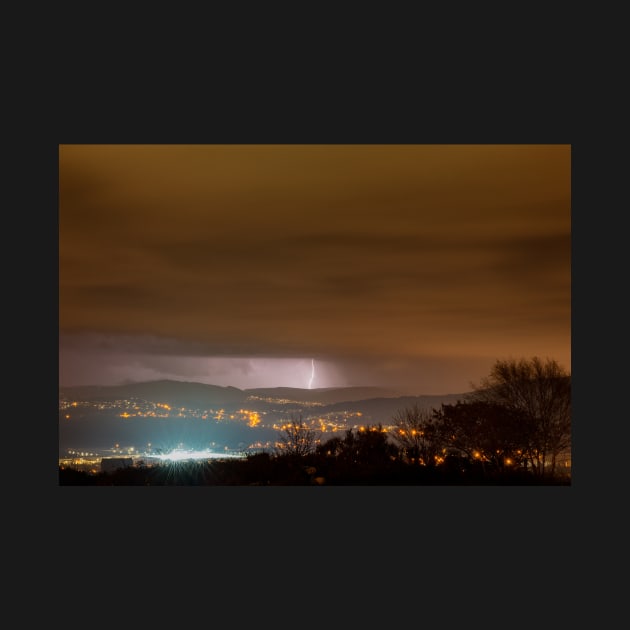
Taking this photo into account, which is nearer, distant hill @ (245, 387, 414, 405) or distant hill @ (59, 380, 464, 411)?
distant hill @ (59, 380, 464, 411)

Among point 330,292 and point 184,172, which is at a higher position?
point 184,172

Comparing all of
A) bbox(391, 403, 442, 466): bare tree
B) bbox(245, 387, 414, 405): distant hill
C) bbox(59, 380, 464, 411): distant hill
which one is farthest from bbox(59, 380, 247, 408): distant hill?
bbox(391, 403, 442, 466): bare tree

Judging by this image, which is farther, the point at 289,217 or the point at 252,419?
the point at 252,419

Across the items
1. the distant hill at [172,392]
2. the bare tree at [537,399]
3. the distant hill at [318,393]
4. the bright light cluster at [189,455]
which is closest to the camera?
the bright light cluster at [189,455]

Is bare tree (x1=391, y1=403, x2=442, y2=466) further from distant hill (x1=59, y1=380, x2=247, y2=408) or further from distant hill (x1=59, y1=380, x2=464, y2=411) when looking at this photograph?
distant hill (x1=59, y1=380, x2=247, y2=408)

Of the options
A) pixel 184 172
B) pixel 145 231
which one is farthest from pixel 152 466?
pixel 184 172

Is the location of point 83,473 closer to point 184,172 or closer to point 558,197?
point 184,172

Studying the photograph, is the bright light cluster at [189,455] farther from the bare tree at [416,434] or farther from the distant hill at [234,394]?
the bare tree at [416,434]

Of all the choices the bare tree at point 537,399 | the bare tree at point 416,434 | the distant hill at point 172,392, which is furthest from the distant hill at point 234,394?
the bare tree at point 537,399
